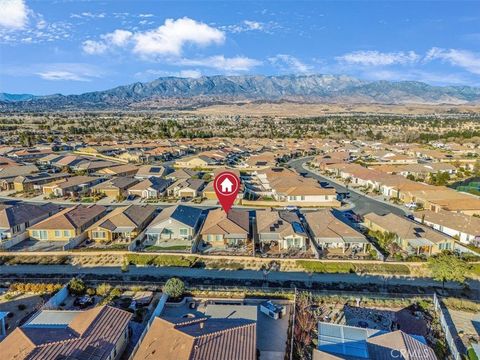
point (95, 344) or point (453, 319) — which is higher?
point (95, 344)

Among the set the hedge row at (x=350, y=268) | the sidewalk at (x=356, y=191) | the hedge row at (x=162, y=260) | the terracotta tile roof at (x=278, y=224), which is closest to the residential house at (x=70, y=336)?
the hedge row at (x=162, y=260)

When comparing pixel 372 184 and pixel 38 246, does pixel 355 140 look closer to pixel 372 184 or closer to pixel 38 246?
pixel 372 184

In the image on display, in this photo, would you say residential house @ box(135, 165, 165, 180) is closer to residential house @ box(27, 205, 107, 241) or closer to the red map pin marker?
residential house @ box(27, 205, 107, 241)

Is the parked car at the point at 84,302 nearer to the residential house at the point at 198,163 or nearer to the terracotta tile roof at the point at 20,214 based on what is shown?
the terracotta tile roof at the point at 20,214

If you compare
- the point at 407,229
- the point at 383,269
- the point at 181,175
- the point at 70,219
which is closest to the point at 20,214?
the point at 70,219

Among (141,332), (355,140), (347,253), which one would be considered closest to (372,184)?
(347,253)

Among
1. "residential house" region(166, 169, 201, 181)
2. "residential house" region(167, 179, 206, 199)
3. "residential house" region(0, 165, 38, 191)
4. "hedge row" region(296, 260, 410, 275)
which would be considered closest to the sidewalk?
"hedge row" region(296, 260, 410, 275)

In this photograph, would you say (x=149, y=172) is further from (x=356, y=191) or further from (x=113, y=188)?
(x=356, y=191)

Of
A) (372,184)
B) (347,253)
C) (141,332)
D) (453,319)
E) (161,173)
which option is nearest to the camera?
(141,332)
